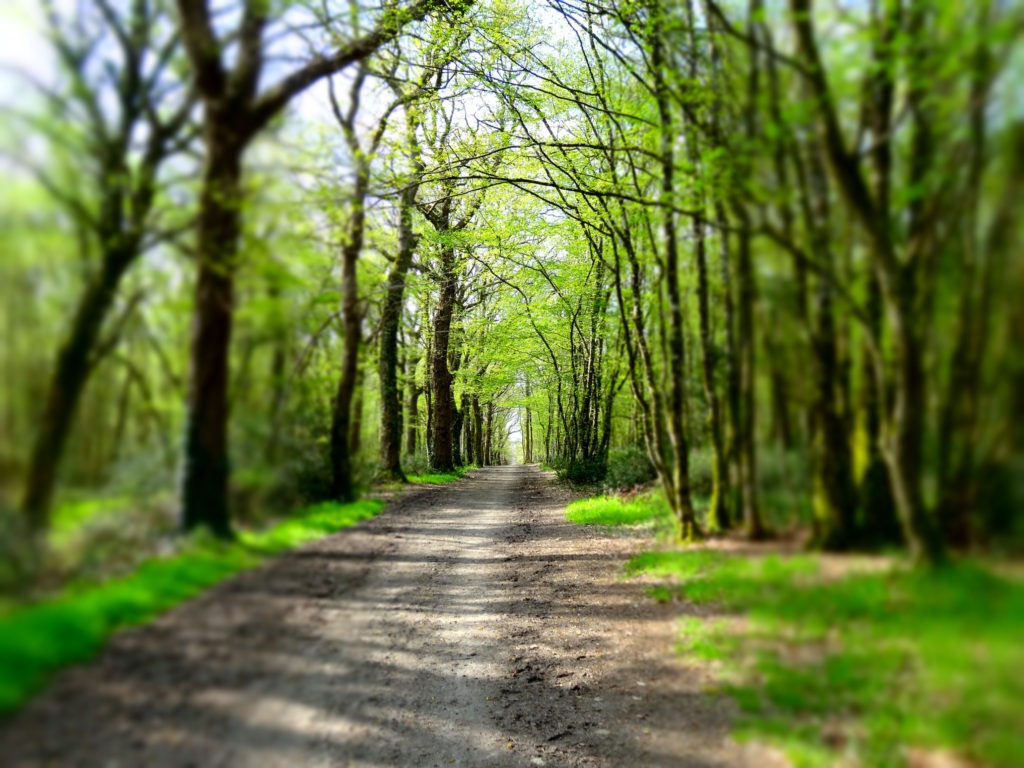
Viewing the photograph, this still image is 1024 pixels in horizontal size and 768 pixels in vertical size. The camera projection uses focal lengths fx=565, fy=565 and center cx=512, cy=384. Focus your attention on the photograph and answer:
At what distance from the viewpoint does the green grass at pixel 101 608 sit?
1209mm

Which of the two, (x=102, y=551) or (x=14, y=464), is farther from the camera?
(x=102, y=551)

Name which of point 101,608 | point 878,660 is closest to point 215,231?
point 101,608

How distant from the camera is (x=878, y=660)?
5.48ft

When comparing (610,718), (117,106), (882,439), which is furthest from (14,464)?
(610,718)

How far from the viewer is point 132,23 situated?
1.67 metres

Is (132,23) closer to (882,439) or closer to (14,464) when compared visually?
(14,464)

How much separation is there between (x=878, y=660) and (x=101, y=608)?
7.08 feet

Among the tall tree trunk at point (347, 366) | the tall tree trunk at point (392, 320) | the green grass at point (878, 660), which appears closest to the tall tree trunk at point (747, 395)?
the green grass at point (878, 660)

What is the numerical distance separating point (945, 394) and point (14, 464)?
2.32 m

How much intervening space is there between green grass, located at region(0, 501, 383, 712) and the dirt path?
0.14 ft

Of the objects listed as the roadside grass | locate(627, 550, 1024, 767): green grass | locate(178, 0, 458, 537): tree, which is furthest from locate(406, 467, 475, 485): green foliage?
locate(627, 550, 1024, 767): green grass

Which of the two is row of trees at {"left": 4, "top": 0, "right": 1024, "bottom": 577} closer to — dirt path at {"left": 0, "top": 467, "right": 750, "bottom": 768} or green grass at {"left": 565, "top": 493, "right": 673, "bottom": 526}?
dirt path at {"left": 0, "top": 467, "right": 750, "bottom": 768}

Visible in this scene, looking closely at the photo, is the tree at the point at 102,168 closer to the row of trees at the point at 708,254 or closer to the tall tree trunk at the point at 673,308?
the row of trees at the point at 708,254

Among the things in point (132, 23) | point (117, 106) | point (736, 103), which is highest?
point (736, 103)
